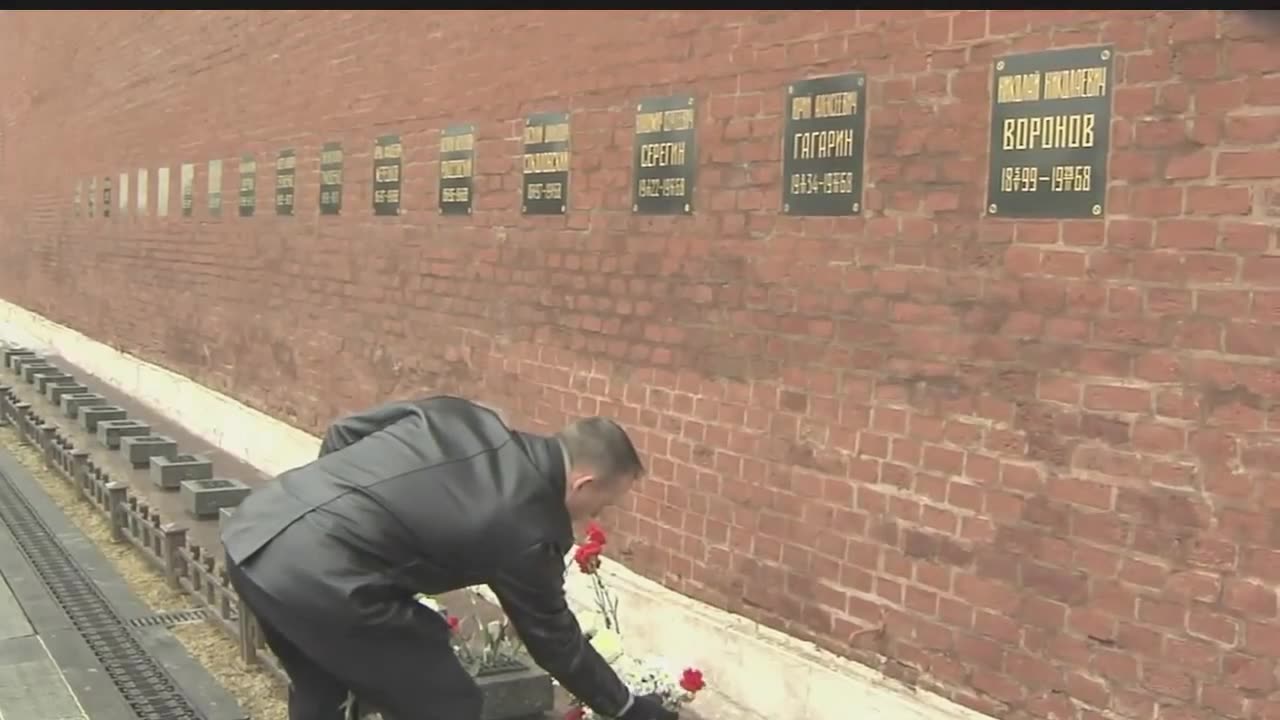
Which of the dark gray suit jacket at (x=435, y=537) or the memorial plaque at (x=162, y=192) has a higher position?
the memorial plaque at (x=162, y=192)

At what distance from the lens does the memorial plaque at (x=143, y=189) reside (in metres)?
14.7

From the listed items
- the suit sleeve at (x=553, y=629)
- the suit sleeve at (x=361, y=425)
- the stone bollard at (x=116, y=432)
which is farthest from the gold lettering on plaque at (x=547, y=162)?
the stone bollard at (x=116, y=432)

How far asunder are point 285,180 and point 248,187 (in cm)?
104

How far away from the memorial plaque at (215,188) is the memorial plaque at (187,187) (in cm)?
71

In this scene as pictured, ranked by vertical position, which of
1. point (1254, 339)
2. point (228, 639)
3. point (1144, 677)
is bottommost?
point (228, 639)

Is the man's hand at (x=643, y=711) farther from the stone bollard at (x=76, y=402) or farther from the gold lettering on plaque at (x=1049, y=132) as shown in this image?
the stone bollard at (x=76, y=402)

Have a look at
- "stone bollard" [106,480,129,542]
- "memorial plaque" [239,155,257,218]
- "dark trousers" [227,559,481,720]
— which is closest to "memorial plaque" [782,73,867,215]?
"dark trousers" [227,559,481,720]

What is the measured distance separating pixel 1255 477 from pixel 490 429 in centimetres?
192

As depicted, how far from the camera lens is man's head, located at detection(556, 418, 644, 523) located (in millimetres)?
2824

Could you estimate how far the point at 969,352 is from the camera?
4039 millimetres

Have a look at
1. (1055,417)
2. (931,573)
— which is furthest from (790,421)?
(1055,417)

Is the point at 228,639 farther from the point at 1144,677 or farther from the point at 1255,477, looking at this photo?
the point at 1255,477

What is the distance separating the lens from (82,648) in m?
5.92

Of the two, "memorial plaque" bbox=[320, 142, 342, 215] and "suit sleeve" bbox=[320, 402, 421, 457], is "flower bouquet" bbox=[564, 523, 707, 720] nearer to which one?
"suit sleeve" bbox=[320, 402, 421, 457]
